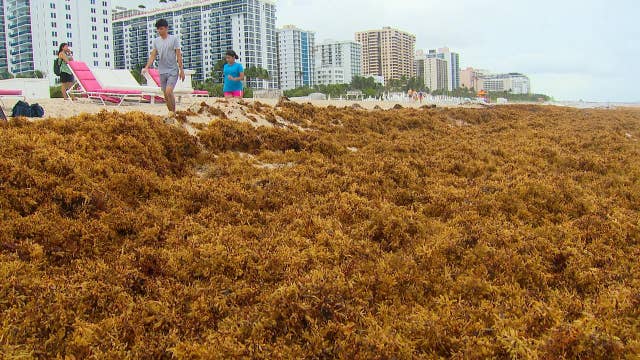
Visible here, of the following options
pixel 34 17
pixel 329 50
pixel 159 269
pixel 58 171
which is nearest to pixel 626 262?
pixel 159 269

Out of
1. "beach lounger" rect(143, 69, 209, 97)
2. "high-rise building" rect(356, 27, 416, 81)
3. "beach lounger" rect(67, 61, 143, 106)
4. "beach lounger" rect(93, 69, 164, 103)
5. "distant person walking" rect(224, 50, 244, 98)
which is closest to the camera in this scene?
"distant person walking" rect(224, 50, 244, 98)

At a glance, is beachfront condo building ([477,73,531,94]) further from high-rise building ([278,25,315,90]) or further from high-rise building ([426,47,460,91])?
high-rise building ([278,25,315,90])

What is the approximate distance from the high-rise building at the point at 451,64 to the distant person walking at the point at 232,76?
168m

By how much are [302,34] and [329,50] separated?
45.8 feet

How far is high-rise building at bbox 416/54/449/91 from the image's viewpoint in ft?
538

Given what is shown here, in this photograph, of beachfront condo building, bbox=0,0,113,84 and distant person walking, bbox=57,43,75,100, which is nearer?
distant person walking, bbox=57,43,75,100

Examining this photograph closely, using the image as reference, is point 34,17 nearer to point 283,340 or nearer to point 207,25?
point 207,25

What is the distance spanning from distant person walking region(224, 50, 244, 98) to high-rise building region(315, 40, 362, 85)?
420 feet

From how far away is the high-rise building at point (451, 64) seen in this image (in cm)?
17325

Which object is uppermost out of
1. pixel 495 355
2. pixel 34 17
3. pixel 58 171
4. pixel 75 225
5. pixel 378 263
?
pixel 34 17

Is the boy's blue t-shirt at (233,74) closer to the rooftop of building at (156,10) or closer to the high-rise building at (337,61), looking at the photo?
the rooftop of building at (156,10)

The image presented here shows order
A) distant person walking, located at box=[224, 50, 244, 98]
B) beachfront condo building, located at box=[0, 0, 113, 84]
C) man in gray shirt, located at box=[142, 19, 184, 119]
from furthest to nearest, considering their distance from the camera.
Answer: beachfront condo building, located at box=[0, 0, 113, 84] → distant person walking, located at box=[224, 50, 244, 98] → man in gray shirt, located at box=[142, 19, 184, 119]

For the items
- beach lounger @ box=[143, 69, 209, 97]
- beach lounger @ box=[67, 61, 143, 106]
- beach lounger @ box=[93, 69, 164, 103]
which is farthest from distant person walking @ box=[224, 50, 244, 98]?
beach lounger @ box=[67, 61, 143, 106]

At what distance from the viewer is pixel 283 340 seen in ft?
9.52
